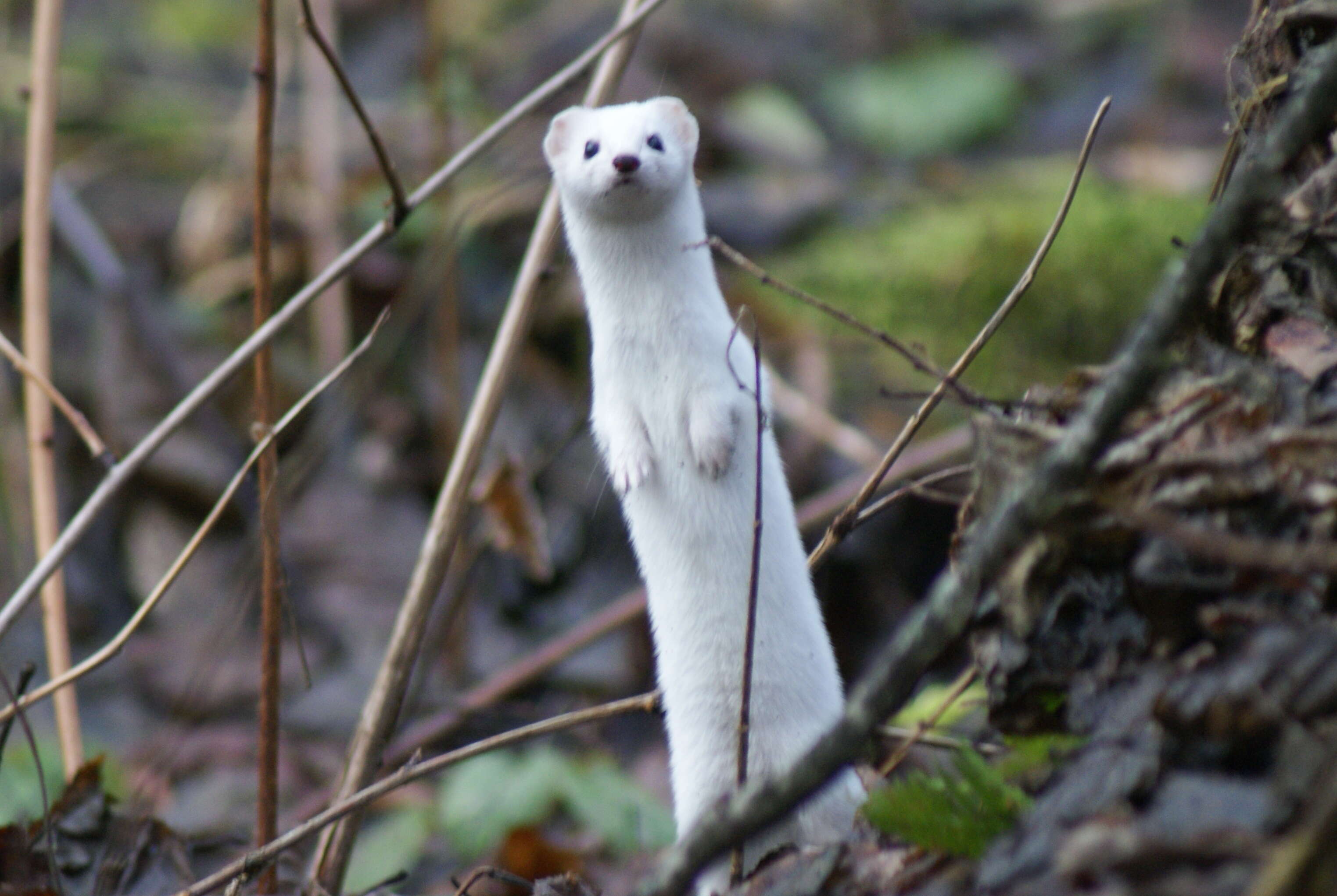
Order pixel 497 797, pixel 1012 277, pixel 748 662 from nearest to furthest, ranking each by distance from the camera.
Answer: pixel 748 662
pixel 497 797
pixel 1012 277

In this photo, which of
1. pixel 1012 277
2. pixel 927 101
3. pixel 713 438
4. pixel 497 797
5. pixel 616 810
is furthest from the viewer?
pixel 927 101

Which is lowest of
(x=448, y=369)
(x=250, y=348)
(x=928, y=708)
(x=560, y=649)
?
(x=928, y=708)

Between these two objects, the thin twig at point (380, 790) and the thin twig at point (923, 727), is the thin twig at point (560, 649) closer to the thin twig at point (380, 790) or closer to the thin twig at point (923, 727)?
the thin twig at point (923, 727)

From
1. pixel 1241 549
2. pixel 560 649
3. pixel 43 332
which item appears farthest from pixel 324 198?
pixel 1241 549

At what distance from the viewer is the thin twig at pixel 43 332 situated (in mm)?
2492

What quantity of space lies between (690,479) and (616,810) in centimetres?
157

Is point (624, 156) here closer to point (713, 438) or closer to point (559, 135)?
point (559, 135)

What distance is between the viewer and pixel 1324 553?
41.6 inches

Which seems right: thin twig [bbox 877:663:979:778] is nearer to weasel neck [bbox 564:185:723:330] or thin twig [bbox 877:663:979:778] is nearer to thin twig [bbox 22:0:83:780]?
weasel neck [bbox 564:185:723:330]

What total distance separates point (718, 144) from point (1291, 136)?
5.62 metres

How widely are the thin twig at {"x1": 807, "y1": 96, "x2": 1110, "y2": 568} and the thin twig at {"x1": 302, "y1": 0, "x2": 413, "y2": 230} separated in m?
0.97

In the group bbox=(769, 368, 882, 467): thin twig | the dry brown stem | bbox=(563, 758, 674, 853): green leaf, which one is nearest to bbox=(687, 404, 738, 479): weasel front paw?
bbox=(563, 758, 674, 853): green leaf

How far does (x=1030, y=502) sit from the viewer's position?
112cm

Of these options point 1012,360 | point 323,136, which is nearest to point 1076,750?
point 1012,360
